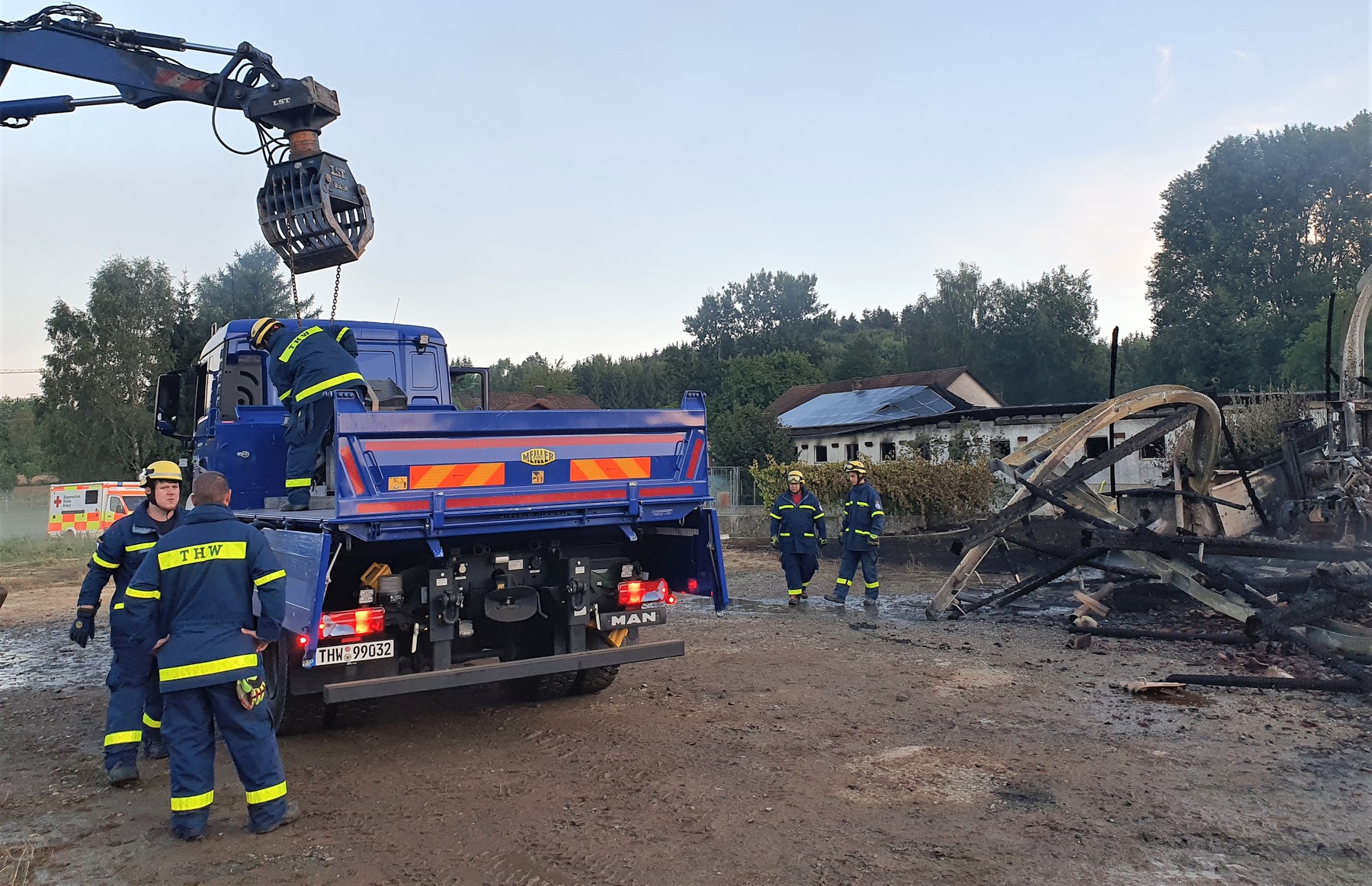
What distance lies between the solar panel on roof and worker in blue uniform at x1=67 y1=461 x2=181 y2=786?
2848 centimetres

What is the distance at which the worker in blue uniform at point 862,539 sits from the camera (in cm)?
1094

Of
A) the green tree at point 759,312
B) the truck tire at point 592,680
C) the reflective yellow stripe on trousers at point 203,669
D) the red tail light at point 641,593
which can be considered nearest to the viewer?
the reflective yellow stripe on trousers at point 203,669

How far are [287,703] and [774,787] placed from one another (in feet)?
9.34

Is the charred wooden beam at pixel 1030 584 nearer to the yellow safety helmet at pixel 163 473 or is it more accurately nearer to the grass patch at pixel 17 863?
the yellow safety helmet at pixel 163 473

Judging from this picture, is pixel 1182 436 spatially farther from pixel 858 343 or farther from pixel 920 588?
pixel 858 343

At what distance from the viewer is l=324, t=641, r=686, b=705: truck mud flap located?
16.3 feet

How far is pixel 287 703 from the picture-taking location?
5414 mm

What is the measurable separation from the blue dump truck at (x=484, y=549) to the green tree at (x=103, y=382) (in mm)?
32616

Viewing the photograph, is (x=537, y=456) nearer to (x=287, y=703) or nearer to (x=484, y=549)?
(x=484, y=549)

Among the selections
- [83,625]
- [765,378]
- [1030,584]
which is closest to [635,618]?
[83,625]

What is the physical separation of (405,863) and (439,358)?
532 cm

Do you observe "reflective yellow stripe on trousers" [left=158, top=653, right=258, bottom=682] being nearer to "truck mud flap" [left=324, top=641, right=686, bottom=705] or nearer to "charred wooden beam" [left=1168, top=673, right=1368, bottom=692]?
"truck mud flap" [left=324, top=641, right=686, bottom=705]

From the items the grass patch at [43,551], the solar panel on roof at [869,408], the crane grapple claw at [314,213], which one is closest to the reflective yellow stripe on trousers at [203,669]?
the crane grapple claw at [314,213]

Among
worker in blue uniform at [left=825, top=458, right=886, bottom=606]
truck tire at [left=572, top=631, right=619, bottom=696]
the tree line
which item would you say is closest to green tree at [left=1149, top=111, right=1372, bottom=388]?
the tree line
